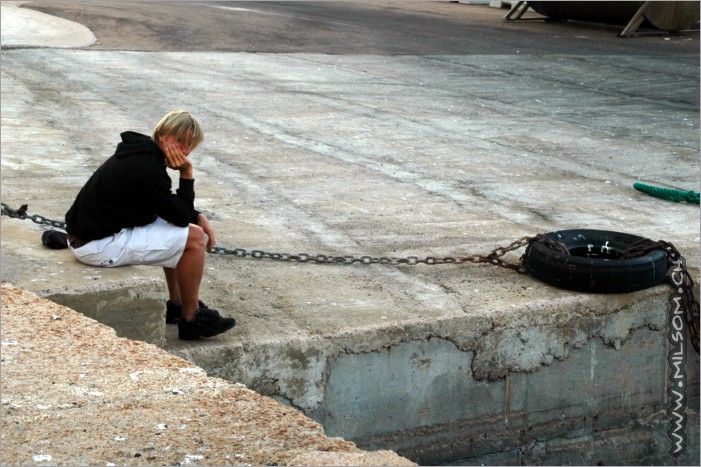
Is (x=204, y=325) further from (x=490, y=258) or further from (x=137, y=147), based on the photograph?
(x=490, y=258)

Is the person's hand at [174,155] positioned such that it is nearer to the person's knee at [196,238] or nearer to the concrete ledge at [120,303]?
the person's knee at [196,238]

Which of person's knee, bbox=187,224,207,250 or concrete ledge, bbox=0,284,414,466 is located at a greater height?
person's knee, bbox=187,224,207,250

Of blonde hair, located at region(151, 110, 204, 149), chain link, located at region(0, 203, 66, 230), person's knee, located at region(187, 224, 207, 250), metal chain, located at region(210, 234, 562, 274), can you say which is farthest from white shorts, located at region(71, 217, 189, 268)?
metal chain, located at region(210, 234, 562, 274)

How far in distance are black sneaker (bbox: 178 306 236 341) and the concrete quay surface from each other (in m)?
0.07

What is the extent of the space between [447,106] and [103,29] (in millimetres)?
9748

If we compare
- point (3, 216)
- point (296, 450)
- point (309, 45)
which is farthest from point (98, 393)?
point (309, 45)

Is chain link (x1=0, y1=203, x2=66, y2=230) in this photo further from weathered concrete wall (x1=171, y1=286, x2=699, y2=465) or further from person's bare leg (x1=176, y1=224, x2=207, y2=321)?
weathered concrete wall (x1=171, y1=286, x2=699, y2=465)

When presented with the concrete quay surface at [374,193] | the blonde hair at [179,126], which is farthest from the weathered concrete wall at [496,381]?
the blonde hair at [179,126]

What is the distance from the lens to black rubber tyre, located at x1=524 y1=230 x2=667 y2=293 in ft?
22.5

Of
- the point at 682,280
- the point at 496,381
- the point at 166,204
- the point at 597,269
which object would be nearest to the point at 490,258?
the point at 597,269

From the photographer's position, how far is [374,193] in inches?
373

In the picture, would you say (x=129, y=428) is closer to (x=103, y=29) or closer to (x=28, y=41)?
(x=28, y=41)

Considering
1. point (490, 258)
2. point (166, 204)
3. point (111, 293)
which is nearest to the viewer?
point (111, 293)

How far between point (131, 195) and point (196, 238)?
0.42 metres
